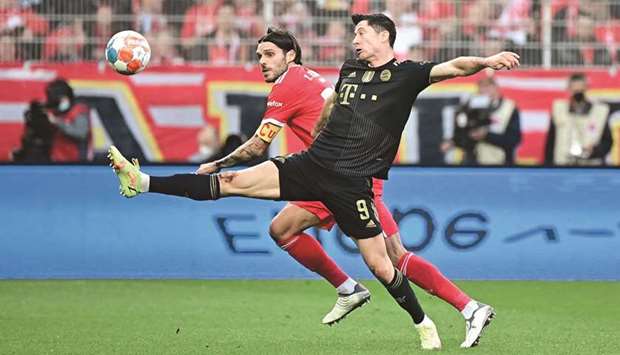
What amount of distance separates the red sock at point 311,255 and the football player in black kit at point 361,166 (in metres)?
1.30

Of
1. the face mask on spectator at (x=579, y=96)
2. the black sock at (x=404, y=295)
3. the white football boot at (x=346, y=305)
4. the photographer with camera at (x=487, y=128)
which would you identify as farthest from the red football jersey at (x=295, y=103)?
the face mask on spectator at (x=579, y=96)

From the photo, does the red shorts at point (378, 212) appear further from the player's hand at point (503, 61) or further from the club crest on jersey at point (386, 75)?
the player's hand at point (503, 61)

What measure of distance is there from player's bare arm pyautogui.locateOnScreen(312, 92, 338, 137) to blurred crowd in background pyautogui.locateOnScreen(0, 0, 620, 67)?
749 cm

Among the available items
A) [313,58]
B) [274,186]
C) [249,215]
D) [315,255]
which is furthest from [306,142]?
[313,58]

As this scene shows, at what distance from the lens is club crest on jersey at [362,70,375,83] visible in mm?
9180

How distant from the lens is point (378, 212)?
9.88 m

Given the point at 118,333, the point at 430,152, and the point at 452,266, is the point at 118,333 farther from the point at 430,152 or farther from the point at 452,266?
the point at 430,152

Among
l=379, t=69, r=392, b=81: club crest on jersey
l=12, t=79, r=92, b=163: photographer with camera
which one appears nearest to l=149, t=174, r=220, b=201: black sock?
l=379, t=69, r=392, b=81: club crest on jersey

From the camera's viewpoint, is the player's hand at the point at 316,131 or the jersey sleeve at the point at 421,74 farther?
the player's hand at the point at 316,131

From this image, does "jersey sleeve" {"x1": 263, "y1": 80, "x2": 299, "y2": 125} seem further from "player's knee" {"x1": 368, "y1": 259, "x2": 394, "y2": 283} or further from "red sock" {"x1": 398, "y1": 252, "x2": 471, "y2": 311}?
"player's knee" {"x1": 368, "y1": 259, "x2": 394, "y2": 283}

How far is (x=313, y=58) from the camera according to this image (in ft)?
56.2

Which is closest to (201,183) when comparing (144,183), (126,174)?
(144,183)

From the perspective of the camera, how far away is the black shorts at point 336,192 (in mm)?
8977

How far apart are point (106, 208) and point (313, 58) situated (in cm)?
386
